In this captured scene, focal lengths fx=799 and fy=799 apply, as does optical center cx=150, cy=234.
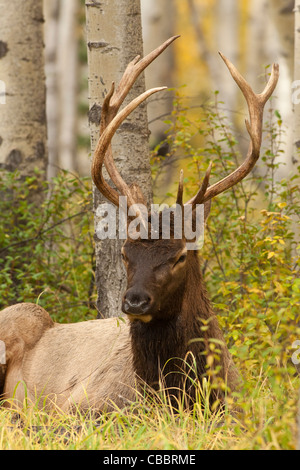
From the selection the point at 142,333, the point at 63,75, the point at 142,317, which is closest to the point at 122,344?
the point at 142,333

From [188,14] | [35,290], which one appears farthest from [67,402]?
[188,14]

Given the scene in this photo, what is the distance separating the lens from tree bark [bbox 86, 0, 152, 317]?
260 inches

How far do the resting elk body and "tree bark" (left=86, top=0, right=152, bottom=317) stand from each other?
1.17ft

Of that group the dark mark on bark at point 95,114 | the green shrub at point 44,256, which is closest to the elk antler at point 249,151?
the dark mark on bark at point 95,114

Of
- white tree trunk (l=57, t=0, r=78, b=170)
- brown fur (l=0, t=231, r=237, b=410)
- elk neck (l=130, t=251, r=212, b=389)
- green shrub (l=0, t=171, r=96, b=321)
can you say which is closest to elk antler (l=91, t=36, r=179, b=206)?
brown fur (l=0, t=231, r=237, b=410)

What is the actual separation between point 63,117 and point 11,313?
1805 cm

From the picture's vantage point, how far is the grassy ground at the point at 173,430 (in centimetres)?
393

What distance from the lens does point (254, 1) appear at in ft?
60.5

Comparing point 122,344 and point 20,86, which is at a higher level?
point 20,86

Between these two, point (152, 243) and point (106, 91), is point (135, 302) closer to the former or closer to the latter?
point (152, 243)

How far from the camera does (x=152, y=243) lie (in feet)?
16.8

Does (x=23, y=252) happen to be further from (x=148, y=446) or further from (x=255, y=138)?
(x=148, y=446)

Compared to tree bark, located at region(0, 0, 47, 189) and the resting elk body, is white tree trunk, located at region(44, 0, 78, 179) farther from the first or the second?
the resting elk body

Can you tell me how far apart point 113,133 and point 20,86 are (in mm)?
3564
